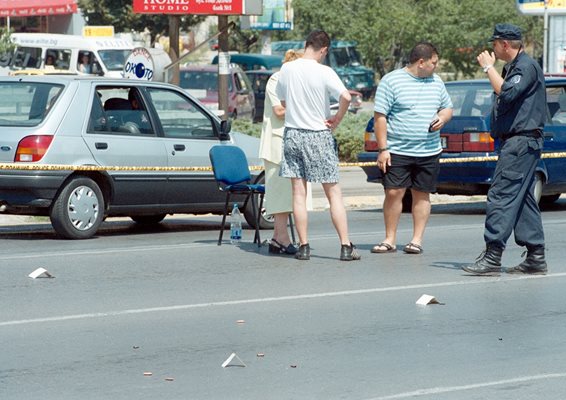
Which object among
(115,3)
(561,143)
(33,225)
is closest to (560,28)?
(561,143)

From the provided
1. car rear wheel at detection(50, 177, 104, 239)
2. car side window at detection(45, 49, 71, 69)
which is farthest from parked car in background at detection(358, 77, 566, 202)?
car side window at detection(45, 49, 71, 69)

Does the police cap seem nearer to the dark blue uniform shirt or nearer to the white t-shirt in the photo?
the dark blue uniform shirt

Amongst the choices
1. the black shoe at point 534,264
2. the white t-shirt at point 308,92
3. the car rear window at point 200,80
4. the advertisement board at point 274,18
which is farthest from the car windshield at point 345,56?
the black shoe at point 534,264

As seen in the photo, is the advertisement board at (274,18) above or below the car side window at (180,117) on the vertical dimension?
above

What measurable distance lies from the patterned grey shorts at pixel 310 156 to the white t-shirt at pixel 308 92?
0.24ft

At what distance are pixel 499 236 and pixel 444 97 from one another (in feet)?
6.08

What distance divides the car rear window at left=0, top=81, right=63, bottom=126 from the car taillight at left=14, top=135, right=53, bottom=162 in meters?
0.26

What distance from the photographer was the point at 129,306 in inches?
358

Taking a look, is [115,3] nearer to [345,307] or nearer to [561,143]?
[561,143]

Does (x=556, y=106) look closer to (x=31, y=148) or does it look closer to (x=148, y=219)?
(x=148, y=219)

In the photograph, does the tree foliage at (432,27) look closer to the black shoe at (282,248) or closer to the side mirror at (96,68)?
the side mirror at (96,68)

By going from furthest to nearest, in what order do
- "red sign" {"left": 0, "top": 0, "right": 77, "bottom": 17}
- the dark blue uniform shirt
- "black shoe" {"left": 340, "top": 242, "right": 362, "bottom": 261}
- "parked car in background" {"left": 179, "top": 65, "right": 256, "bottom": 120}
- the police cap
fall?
"red sign" {"left": 0, "top": 0, "right": 77, "bottom": 17}
"parked car in background" {"left": 179, "top": 65, "right": 256, "bottom": 120}
"black shoe" {"left": 340, "top": 242, "right": 362, "bottom": 261}
the police cap
the dark blue uniform shirt

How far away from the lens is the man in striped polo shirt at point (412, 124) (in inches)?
449

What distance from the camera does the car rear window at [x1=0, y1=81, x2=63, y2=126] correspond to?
1300cm
